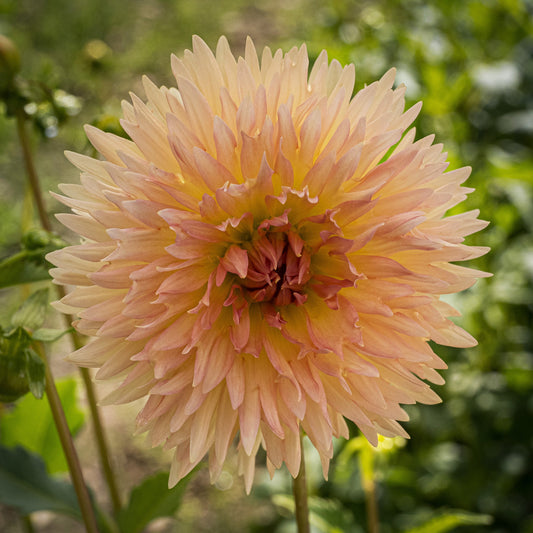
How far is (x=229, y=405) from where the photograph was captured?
0.77 metres

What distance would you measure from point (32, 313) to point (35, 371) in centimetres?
9

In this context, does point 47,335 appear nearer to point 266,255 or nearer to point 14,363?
point 14,363

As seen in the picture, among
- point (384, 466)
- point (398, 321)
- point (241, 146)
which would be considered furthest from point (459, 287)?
point (384, 466)

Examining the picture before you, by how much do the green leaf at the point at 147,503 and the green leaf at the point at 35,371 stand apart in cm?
28

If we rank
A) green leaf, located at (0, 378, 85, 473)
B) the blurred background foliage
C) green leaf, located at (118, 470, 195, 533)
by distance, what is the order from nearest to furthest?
green leaf, located at (118, 470, 195, 533) → green leaf, located at (0, 378, 85, 473) → the blurred background foliage

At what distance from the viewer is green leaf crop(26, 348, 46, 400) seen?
0.79 m

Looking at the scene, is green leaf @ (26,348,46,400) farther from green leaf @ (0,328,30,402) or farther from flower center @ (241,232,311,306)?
flower center @ (241,232,311,306)

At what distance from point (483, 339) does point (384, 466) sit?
0.47 metres

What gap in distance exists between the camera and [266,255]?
81 centimetres

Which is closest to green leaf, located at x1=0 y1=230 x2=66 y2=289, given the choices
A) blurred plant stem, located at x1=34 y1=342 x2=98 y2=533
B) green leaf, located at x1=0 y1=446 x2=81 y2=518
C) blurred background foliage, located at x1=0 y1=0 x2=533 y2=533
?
blurred plant stem, located at x1=34 y1=342 x2=98 y2=533

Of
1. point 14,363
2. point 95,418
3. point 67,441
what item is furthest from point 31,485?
point 14,363

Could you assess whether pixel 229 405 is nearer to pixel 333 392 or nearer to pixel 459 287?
pixel 333 392

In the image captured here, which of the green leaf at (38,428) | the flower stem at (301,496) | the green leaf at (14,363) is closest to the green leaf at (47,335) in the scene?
the green leaf at (14,363)

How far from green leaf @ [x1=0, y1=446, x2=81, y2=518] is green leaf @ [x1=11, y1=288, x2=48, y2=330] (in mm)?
348
